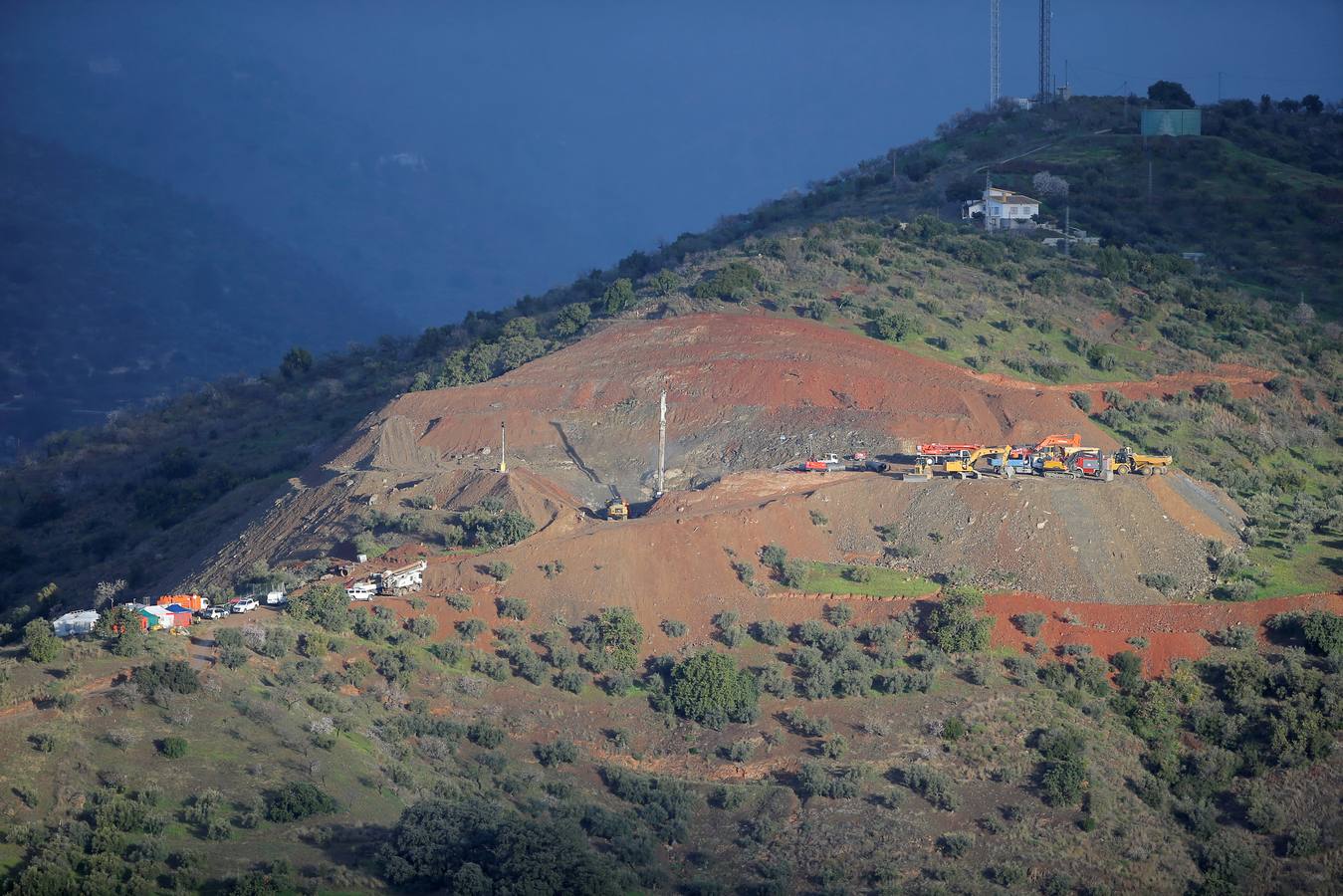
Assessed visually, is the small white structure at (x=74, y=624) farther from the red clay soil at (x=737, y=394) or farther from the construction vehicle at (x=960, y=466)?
the construction vehicle at (x=960, y=466)

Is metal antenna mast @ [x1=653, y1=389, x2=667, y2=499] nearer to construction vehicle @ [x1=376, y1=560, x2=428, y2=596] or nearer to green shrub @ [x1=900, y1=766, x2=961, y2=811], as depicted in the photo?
construction vehicle @ [x1=376, y1=560, x2=428, y2=596]

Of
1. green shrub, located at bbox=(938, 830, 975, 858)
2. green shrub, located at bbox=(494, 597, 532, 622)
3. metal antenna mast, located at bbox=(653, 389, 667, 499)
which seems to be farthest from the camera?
metal antenna mast, located at bbox=(653, 389, 667, 499)

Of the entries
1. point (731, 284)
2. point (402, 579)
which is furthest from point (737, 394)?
point (402, 579)

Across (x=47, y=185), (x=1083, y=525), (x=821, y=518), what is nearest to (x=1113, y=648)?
(x=1083, y=525)

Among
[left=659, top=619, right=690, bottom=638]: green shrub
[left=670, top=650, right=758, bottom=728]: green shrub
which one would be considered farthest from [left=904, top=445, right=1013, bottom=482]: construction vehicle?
[left=670, top=650, right=758, bottom=728]: green shrub

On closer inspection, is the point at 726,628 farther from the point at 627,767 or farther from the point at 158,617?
the point at 158,617

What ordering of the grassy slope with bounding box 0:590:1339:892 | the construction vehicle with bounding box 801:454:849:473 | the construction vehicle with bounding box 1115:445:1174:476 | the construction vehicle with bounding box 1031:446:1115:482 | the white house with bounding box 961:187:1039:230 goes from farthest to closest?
the white house with bounding box 961:187:1039:230
the construction vehicle with bounding box 801:454:849:473
the construction vehicle with bounding box 1115:445:1174:476
the construction vehicle with bounding box 1031:446:1115:482
the grassy slope with bounding box 0:590:1339:892

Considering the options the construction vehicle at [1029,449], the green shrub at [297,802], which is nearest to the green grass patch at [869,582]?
the construction vehicle at [1029,449]

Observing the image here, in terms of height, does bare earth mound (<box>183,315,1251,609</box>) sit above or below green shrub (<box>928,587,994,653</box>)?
above
